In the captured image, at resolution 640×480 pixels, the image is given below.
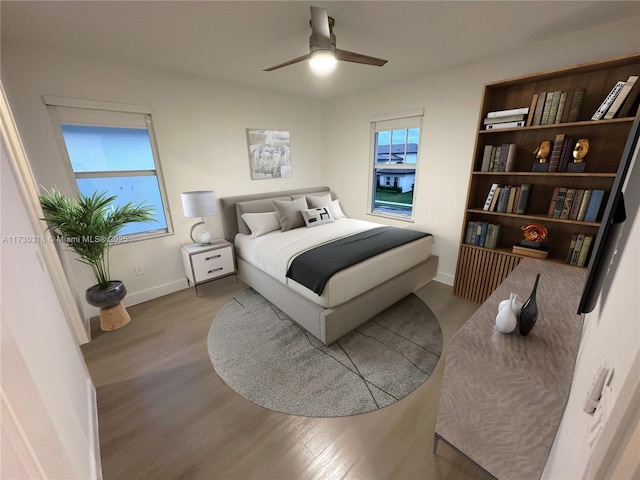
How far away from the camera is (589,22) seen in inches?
73.9

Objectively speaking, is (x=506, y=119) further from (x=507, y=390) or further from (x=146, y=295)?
(x=146, y=295)

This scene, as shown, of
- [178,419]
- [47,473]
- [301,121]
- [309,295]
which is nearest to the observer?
[47,473]

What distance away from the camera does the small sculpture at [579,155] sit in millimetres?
2006

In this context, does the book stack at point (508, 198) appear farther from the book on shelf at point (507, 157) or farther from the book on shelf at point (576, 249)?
the book on shelf at point (576, 249)

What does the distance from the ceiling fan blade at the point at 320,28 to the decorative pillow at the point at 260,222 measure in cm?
199

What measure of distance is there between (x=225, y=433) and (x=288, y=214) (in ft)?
7.72

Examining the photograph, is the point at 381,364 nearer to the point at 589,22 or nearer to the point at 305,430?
the point at 305,430

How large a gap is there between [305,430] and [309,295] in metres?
0.97

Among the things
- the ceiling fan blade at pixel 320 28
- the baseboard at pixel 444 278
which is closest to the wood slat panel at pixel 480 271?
the baseboard at pixel 444 278

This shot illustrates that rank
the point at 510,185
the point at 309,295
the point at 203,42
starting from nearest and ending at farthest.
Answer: the point at 203,42 < the point at 309,295 < the point at 510,185

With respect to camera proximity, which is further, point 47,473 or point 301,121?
point 301,121

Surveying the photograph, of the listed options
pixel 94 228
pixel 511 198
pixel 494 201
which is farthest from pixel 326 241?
pixel 94 228

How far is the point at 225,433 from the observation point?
1496 mm

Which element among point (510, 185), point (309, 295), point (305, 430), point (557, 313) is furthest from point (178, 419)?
point (510, 185)
